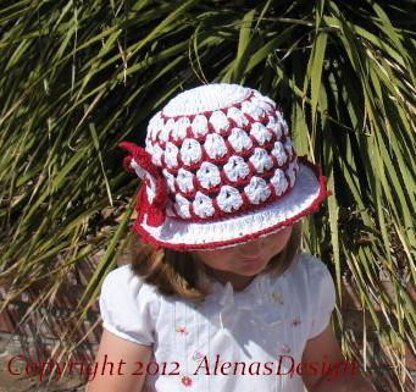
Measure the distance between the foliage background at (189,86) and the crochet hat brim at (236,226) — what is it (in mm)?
843

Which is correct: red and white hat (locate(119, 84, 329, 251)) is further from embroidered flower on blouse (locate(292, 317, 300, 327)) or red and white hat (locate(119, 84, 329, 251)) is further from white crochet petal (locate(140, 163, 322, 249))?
embroidered flower on blouse (locate(292, 317, 300, 327))

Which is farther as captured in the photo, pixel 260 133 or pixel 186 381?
pixel 186 381

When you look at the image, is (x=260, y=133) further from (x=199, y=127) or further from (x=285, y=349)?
(x=285, y=349)

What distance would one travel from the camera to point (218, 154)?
56.4 inches

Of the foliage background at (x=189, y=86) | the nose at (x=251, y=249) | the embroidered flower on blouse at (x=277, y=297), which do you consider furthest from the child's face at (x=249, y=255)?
the foliage background at (x=189, y=86)

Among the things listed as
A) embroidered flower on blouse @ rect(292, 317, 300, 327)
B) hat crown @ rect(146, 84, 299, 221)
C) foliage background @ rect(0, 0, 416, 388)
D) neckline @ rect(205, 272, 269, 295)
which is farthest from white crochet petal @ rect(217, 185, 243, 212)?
foliage background @ rect(0, 0, 416, 388)

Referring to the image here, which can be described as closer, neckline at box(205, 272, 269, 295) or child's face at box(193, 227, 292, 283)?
child's face at box(193, 227, 292, 283)

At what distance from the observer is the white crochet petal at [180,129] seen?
1.44 meters

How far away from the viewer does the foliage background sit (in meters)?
2.45

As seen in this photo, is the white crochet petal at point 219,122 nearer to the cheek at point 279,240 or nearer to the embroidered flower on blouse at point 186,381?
the cheek at point 279,240

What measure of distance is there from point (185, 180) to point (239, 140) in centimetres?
11

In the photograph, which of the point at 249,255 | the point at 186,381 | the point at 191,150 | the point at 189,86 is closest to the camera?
the point at 191,150

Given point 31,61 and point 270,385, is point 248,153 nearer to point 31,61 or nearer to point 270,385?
point 270,385

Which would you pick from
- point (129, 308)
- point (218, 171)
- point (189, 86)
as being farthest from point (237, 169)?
point (189, 86)
